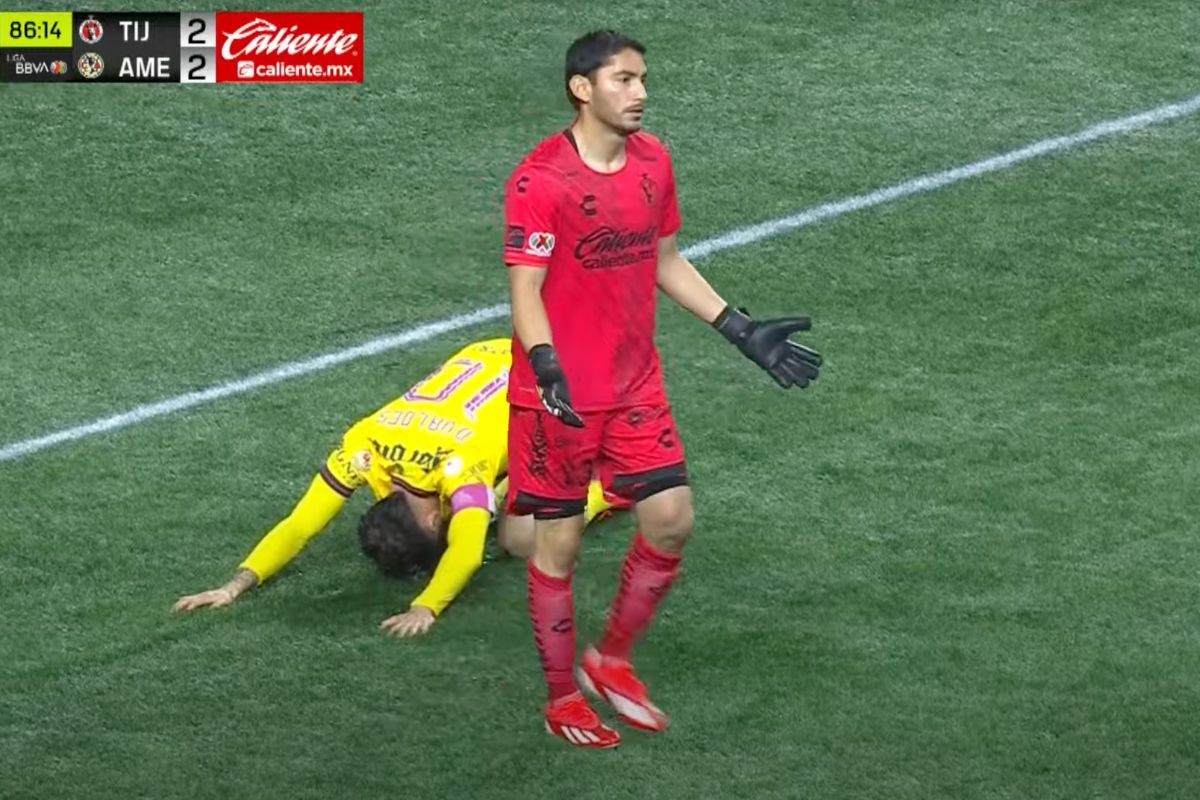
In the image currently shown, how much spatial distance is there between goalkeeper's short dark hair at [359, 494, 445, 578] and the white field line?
72.2 inches

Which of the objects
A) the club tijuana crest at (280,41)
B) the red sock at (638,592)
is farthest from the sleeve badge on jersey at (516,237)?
the club tijuana crest at (280,41)

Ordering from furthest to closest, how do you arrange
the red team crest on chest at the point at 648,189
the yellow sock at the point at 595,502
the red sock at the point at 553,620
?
the yellow sock at the point at 595,502 → the red sock at the point at 553,620 → the red team crest on chest at the point at 648,189

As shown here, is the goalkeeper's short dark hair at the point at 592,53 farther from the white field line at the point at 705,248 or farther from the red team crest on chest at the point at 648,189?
the white field line at the point at 705,248

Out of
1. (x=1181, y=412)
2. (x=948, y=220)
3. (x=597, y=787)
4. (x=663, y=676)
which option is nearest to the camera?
(x=597, y=787)

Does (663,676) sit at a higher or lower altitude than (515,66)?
lower

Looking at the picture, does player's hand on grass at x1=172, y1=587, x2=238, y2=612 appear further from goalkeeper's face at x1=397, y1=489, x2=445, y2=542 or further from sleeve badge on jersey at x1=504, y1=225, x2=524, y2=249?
sleeve badge on jersey at x1=504, y1=225, x2=524, y2=249

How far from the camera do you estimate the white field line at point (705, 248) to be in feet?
33.0

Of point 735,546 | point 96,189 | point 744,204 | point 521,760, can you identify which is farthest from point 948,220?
point 521,760

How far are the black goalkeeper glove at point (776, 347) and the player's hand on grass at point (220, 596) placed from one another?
2.12m

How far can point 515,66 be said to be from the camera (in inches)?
522

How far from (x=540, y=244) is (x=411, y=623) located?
70.1 inches

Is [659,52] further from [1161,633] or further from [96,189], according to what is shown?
Answer: [1161,633]

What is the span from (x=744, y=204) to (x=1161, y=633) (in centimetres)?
422

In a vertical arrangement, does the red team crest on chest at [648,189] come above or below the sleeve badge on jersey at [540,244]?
above
